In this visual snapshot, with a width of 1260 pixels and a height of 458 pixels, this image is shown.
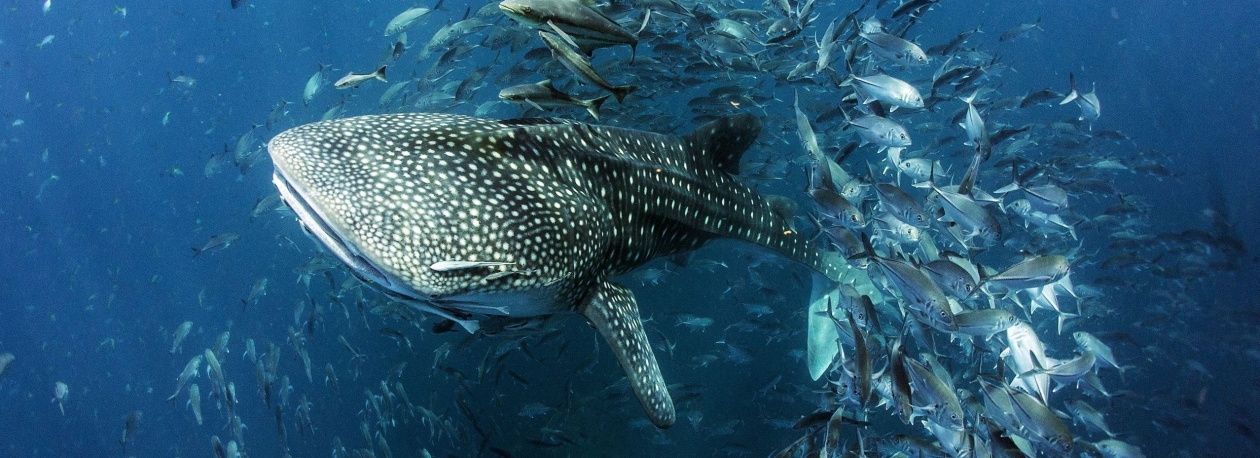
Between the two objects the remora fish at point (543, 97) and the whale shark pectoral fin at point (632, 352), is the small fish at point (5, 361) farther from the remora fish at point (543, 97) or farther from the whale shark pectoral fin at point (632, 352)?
the whale shark pectoral fin at point (632, 352)

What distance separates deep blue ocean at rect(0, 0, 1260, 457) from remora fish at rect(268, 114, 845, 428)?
242 centimetres

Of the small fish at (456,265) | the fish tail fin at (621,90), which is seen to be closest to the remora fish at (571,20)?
the fish tail fin at (621,90)

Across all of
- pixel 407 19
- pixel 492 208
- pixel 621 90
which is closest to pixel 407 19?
pixel 407 19

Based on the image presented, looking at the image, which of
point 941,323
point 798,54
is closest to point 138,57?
point 798,54

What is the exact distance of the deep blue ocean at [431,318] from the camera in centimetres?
1027

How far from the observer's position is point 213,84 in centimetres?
5219

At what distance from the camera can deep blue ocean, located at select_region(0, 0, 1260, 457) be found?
33.7ft

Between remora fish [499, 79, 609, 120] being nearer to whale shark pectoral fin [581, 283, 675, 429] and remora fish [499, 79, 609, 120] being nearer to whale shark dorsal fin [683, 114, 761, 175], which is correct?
whale shark pectoral fin [581, 283, 675, 429]

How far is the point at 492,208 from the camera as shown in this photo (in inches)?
105

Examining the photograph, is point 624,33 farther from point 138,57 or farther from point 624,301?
point 138,57

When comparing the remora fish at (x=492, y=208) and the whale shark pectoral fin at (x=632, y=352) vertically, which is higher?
the remora fish at (x=492, y=208)

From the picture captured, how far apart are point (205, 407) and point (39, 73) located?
42.9 meters

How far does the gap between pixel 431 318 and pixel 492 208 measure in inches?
382

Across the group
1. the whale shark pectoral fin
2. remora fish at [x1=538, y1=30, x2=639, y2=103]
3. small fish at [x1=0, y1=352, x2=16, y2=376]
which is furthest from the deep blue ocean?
remora fish at [x1=538, y1=30, x2=639, y2=103]
